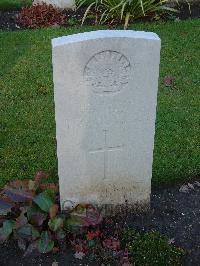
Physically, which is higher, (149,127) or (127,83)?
(127,83)

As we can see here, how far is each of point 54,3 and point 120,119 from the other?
5040mm

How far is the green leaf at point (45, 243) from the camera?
354 cm

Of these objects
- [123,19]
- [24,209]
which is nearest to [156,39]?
[24,209]

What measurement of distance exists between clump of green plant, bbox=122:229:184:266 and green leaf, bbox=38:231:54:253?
0.55m

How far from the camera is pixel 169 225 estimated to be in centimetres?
391

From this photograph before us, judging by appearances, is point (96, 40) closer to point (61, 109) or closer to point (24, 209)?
point (61, 109)

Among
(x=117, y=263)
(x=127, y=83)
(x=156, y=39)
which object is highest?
(x=156, y=39)

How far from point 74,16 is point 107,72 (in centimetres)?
494

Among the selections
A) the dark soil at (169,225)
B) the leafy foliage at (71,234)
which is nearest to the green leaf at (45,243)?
the leafy foliage at (71,234)

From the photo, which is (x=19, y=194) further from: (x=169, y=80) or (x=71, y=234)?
(x=169, y=80)

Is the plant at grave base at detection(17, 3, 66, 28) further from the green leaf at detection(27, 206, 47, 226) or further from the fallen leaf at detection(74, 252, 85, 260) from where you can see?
the fallen leaf at detection(74, 252, 85, 260)

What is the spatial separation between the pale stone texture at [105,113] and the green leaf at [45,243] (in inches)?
12.4

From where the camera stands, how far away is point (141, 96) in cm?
344

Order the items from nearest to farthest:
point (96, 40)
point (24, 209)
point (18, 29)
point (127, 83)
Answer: point (96, 40), point (127, 83), point (24, 209), point (18, 29)
